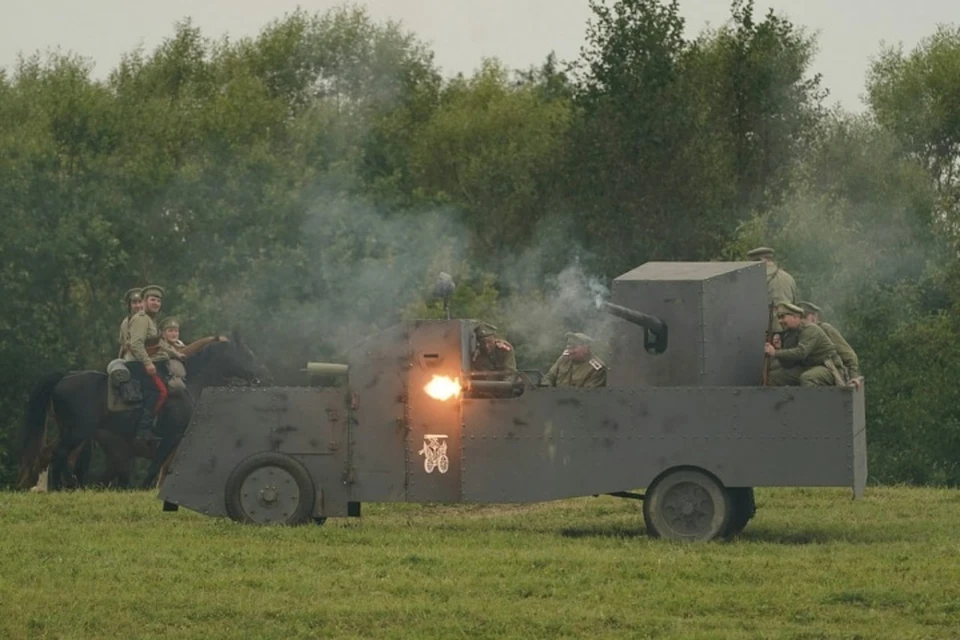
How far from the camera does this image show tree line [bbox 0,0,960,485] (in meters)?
38.2

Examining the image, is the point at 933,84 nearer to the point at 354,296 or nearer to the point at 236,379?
the point at 354,296

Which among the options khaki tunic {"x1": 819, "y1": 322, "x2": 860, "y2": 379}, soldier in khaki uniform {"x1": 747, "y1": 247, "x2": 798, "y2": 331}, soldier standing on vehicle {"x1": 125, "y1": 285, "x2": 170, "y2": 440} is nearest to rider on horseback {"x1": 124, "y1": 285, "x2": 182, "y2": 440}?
soldier standing on vehicle {"x1": 125, "y1": 285, "x2": 170, "y2": 440}

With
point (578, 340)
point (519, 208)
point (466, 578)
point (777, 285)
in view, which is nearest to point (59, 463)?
point (578, 340)

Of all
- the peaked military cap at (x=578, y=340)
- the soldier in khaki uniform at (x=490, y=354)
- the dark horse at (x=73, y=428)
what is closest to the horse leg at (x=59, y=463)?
the dark horse at (x=73, y=428)

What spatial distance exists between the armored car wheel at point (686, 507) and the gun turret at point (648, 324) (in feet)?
4.01

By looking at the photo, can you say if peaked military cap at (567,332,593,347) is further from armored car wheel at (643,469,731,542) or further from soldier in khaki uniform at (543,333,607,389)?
armored car wheel at (643,469,731,542)

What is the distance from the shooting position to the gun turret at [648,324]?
64.4 ft

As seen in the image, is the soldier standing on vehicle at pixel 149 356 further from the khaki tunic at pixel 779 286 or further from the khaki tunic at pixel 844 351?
the khaki tunic at pixel 844 351

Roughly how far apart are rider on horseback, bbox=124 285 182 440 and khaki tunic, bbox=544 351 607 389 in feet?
22.1

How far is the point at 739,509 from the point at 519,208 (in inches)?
1185

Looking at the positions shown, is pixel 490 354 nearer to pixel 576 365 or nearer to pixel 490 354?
pixel 490 354

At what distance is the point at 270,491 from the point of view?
65.0ft

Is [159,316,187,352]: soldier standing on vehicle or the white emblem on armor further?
[159,316,187,352]: soldier standing on vehicle

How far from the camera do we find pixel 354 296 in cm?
3806
